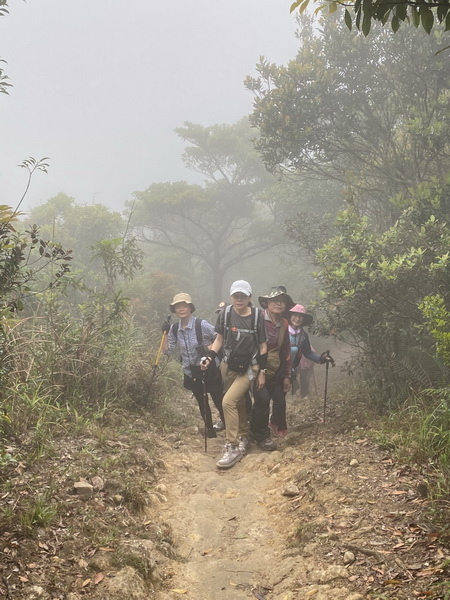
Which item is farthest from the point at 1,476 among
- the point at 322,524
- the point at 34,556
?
the point at 322,524

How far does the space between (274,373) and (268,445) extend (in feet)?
3.37

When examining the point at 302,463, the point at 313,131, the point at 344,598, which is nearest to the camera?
the point at 344,598

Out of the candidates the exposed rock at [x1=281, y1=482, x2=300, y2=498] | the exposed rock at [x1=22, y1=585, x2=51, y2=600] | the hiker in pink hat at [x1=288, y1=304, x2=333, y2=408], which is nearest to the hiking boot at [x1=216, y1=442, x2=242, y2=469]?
the exposed rock at [x1=281, y1=482, x2=300, y2=498]

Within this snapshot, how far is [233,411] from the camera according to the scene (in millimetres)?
5910

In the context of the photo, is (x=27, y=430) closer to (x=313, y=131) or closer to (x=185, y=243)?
(x=313, y=131)

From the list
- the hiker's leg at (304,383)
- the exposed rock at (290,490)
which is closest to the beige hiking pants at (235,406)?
the exposed rock at (290,490)

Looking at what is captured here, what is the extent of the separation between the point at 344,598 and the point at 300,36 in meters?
15.2

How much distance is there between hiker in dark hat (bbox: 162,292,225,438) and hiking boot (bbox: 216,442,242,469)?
3.22ft

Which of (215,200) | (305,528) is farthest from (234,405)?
(215,200)

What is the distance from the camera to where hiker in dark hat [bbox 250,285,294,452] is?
6.20 m

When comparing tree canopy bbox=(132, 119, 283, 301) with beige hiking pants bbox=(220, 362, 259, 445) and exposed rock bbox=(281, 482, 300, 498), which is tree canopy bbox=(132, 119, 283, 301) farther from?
exposed rock bbox=(281, 482, 300, 498)

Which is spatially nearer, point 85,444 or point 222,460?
point 85,444

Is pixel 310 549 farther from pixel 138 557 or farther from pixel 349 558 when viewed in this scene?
pixel 138 557

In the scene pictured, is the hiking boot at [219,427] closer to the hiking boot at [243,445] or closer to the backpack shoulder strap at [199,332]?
the hiking boot at [243,445]
